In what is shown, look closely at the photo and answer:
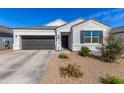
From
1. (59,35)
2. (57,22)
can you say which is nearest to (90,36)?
(59,35)

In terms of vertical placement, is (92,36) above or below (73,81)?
above

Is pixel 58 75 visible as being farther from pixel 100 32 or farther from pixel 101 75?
pixel 100 32

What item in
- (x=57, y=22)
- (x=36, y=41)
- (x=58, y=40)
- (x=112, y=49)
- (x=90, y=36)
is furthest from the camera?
(x=57, y=22)

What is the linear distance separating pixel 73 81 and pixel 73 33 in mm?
11988

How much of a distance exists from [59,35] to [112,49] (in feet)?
36.5

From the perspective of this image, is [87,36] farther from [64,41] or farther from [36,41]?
[36,41]

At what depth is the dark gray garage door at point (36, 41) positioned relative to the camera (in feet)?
73.7

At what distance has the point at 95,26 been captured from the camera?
1834 centimetres

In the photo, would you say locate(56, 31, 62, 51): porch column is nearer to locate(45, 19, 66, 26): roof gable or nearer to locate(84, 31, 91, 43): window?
locate(84, 31, 91, 43): window

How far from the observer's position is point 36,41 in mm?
22531

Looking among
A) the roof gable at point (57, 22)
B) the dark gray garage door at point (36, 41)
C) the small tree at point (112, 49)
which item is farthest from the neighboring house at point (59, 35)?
the roof gable at point (57, 22)

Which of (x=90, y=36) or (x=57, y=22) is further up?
(x=57, y=22)
